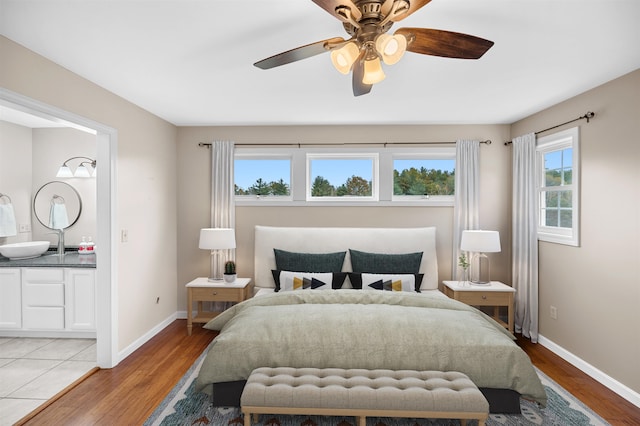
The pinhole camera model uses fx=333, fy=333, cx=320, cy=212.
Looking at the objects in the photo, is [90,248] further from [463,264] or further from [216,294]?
[463,264]

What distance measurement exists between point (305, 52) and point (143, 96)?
89.3 inches

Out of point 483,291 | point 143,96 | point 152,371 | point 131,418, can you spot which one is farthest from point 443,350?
point 143,96

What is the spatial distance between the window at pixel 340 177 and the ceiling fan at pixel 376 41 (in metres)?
2.62

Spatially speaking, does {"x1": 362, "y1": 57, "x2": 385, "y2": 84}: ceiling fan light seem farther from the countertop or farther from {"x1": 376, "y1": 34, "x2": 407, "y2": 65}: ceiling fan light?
the countertop

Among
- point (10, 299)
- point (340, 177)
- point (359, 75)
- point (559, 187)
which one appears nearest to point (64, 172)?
point (10, 299)

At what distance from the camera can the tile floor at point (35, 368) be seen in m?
2.50

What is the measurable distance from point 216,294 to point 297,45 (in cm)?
287

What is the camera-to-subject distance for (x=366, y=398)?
1.91 m

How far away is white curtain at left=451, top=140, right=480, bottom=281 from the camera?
4.21 meters

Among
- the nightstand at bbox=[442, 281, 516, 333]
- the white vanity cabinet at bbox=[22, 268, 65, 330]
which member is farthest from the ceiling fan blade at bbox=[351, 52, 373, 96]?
the white vanity cabinet at bbox=[22, 268, 65, 330]

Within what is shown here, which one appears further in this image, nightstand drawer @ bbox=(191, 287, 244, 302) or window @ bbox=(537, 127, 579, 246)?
nightstand drawer @ bbox=(191, 287, 244, 302)

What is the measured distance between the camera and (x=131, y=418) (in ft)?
7.73

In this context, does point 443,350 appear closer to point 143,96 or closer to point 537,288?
point 537,288

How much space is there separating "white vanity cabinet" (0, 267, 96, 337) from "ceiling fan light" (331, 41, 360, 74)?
3.48m
